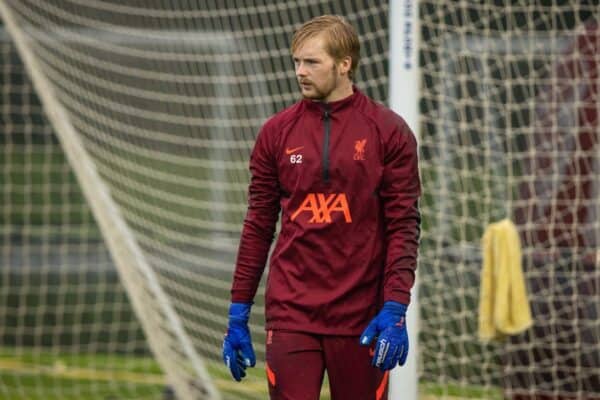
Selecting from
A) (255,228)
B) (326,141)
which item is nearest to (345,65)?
(326,141)

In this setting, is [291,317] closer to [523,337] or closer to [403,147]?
[403,147]

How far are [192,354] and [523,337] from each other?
1753 millimetres

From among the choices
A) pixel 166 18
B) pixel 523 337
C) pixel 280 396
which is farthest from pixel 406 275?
pixel 166 18

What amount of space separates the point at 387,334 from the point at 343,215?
14.0 inches

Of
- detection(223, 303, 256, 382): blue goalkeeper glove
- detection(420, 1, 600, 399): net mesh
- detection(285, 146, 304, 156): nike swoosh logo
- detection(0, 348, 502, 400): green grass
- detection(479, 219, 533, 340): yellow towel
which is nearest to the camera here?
detection(285, 146, 304, 156): nike swoosh logo

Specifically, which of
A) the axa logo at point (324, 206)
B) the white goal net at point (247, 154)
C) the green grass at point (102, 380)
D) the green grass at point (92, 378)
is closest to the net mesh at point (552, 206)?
the white goal net at point (247, 154)

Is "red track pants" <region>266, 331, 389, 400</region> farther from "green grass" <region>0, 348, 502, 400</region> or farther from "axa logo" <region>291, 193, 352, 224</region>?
"green grass" <region>0, 348, 502, 400</region>

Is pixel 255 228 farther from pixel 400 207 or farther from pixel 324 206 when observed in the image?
pixel 400 207

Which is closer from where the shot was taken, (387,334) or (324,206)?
(387,334)

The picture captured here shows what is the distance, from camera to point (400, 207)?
3734 mm

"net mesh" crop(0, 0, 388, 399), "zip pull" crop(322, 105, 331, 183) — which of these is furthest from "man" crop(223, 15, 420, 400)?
"net mesh" crop(0, 0, 388, 399)

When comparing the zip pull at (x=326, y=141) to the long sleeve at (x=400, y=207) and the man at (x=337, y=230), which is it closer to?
the man at (x=337, y=230)

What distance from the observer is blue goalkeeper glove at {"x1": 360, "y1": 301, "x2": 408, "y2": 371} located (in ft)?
11.9

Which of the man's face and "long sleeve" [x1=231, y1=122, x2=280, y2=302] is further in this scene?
"long sleeve" [x1=231, y1=122, x2=280, y2=302]
